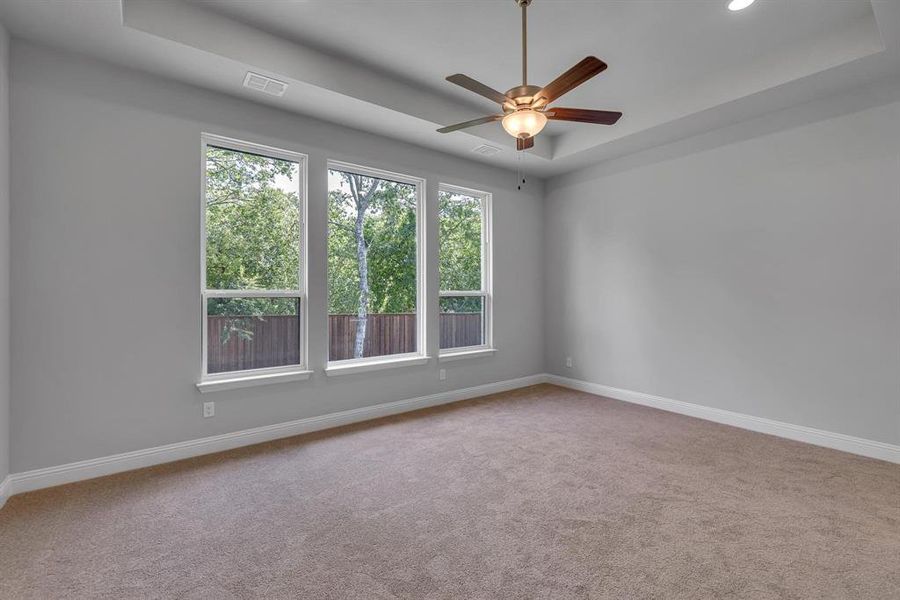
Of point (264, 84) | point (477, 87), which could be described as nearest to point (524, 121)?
point (477, 87)

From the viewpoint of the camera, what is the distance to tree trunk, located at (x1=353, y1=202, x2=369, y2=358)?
4168mm

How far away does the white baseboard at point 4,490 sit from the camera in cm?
245

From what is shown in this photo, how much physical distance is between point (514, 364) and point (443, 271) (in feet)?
5.40

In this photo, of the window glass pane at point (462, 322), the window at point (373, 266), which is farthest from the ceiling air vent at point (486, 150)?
the window glass pane at point (462, 322)

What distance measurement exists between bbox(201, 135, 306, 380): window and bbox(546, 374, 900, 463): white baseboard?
11.8ft

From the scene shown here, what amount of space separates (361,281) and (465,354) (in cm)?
155

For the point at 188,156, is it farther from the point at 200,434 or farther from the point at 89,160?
the point at 200,434

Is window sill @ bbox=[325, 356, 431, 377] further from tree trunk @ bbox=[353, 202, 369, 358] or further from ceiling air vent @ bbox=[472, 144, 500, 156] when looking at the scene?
ceiling air vent @ bbox=[472, 144, 500, 156]

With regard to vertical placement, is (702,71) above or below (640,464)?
above

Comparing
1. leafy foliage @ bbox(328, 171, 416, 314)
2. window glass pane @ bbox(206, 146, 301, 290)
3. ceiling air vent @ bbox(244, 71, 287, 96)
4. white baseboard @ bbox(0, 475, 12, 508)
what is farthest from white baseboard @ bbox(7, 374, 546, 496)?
ceiling air vent @ bbox(244, 71, 287, 96)

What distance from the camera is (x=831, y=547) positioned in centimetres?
205

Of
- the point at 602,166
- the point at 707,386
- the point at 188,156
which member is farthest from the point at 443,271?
the point at 707,386

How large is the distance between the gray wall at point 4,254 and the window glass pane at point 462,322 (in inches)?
138

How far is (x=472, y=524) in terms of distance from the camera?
2262 mm
